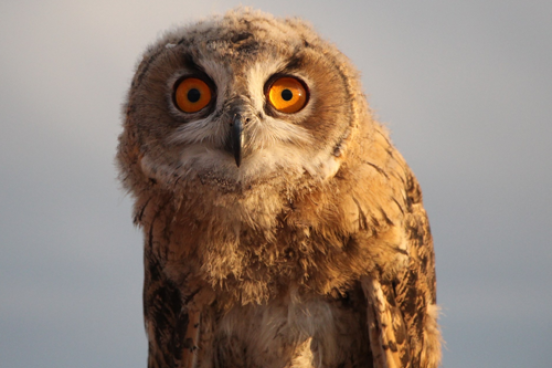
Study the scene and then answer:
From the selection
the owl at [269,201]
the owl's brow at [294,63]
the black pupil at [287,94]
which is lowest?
the owl at [269,201]

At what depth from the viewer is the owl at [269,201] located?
2.98 meters

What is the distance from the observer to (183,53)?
3197 mm

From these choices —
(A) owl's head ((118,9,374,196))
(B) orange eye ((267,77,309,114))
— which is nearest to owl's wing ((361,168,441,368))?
(A) owl's head ((118,9,374,196))

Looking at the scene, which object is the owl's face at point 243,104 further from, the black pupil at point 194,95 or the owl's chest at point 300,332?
the owl's chest at point 300,332

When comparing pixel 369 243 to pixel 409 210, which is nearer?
pixel 369 243

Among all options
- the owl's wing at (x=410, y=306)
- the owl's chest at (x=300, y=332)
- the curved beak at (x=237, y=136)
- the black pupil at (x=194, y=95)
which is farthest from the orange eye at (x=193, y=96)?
the owl's wing at (x=410, y=306)

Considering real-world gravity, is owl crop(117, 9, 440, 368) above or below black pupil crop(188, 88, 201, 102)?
below

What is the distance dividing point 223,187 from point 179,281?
0.79 meters

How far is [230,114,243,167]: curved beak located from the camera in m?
2.76

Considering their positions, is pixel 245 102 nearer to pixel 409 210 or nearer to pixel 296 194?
pixel 296 194

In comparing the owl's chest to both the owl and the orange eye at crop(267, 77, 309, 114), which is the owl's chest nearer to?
the owl

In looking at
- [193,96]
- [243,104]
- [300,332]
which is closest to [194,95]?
[193,96]

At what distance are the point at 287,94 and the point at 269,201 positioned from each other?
58cm

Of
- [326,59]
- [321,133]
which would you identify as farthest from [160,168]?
[326,59]
